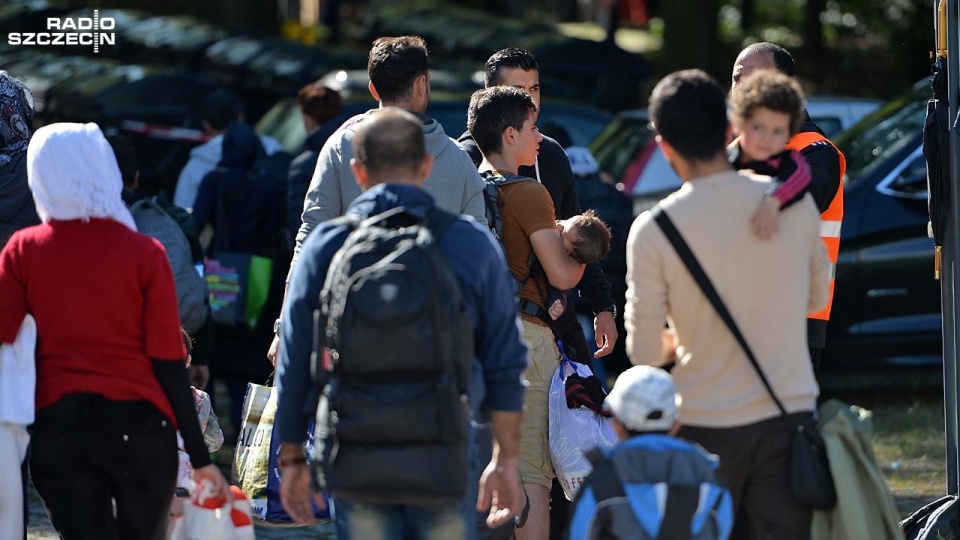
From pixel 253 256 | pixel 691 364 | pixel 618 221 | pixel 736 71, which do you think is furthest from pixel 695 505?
pixel 618 221

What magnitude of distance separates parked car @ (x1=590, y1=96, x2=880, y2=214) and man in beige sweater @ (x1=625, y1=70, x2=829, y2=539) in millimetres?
6319

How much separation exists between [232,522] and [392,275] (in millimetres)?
1406

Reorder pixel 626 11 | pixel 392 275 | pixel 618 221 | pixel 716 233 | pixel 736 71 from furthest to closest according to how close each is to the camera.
Result: pixel 626 11, pixel 618 221, pixel 736 71, pixel 716 233, pixel 392 275

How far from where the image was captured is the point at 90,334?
443 centimetres

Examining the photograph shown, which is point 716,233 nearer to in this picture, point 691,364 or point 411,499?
Result: point 691,364

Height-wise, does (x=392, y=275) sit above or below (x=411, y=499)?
above

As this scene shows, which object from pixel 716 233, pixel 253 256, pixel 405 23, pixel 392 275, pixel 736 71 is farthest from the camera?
pixel 405 23

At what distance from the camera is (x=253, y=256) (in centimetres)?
863

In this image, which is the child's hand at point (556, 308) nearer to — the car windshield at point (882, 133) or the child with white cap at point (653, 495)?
the child with white cap at point (653, 495)

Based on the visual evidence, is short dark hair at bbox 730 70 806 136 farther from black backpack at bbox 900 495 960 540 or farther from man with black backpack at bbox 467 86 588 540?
black backpack at bbox 900 495 960 540

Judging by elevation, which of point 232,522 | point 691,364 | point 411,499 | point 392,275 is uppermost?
point 392,275

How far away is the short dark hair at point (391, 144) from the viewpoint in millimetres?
4223

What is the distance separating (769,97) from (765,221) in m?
0.47

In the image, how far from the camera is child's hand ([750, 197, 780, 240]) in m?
4.22
